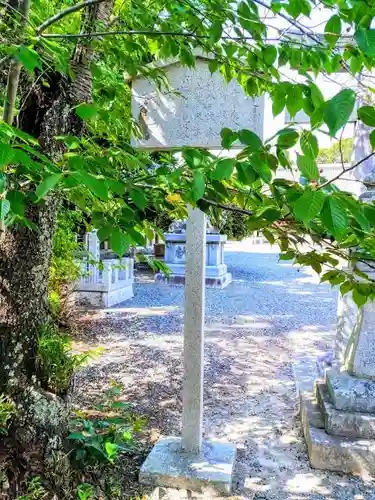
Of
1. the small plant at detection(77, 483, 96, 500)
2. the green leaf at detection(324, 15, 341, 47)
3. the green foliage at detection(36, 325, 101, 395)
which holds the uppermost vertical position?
the green leaf at detection(324, 15, 341, 47)

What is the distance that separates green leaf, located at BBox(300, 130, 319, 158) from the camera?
81 centimetres

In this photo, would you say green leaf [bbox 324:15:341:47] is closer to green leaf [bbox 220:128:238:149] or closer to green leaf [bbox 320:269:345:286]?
green leaf [bbox 220:128:238:149]

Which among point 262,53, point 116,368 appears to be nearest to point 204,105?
point 262,53

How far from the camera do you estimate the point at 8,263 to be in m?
1.76

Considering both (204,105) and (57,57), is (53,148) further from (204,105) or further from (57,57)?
(204,105)

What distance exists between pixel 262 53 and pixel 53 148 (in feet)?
2.98

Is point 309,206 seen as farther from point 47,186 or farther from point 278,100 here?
point 278,100

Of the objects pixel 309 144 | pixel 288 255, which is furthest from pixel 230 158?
pixel 288 255

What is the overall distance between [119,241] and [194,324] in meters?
1.47

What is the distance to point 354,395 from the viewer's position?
2.62 meters

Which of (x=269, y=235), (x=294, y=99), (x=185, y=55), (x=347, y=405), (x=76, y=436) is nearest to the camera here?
(x=294, y=99)

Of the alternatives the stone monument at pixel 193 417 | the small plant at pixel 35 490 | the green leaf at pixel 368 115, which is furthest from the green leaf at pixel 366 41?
the small plant at pixel 35 490

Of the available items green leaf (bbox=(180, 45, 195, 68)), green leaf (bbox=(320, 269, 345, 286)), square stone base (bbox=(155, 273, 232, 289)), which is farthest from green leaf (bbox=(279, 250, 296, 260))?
square stone base (bbox=(155, 273, 232, 289))

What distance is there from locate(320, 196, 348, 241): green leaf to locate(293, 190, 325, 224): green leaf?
0.05ft
